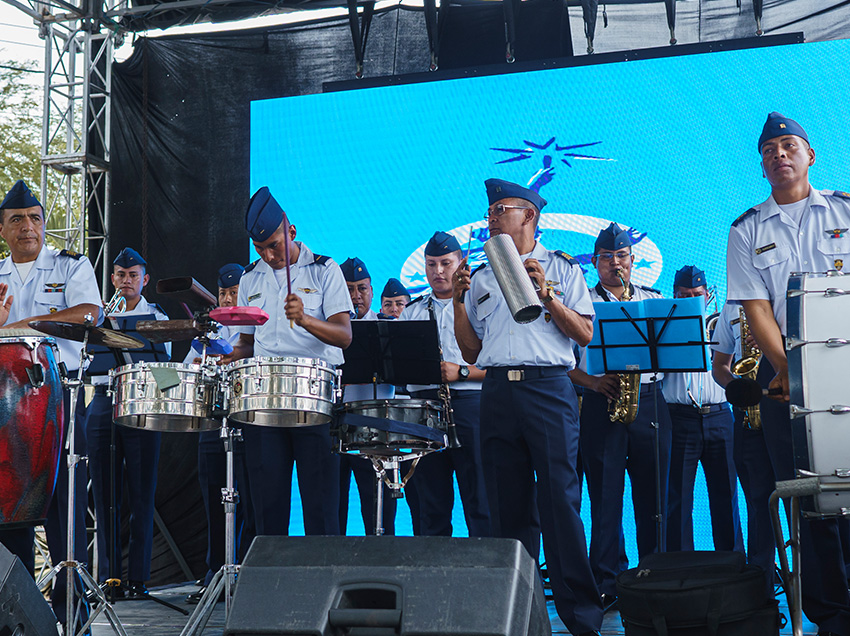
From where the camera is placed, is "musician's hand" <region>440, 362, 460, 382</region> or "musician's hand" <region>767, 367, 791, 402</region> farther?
"musician's hand" <region>440, 362, 460, 382</region>

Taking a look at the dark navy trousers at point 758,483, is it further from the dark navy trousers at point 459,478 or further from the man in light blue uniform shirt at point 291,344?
the man in light blue uniform shirt at point 291,344

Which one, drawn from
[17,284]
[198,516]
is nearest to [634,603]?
[17,284]

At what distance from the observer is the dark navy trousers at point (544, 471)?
405 centimetres

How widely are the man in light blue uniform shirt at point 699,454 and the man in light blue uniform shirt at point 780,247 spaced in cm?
227

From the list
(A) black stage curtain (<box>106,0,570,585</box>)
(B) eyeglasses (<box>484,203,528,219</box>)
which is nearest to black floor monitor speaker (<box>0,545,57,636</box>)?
(B) eyeglasses (<box>484,203,528,219</box>)

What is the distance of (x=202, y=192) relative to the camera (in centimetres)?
867

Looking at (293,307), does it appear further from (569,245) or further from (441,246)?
(569,245)

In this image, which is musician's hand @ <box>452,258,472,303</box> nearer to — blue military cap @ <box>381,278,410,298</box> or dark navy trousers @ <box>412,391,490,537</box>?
dark navy trousers @ <box>412,391,490,537</box>

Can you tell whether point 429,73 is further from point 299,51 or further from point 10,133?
point 10,133

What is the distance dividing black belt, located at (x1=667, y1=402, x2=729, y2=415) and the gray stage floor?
1252mm

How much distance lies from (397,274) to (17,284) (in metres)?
3.53

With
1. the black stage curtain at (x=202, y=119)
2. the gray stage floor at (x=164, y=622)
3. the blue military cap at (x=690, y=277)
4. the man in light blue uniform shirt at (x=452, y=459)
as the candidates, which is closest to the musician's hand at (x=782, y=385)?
the gray stage floor at (x=164, y=622)

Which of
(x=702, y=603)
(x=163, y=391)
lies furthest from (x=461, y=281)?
(x=702, y=603)

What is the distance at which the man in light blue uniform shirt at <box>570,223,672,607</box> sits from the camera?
5672mm
